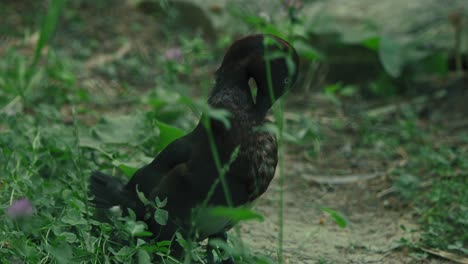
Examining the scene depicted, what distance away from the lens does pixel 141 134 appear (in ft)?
10.4

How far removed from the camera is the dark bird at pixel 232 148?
2.13 metres

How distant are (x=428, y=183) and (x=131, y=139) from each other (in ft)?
4.42

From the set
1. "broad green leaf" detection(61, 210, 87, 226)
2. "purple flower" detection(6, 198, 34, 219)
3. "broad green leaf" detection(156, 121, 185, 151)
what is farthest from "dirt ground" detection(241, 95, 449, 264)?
"purple flower" detection(6, 198, 34, 219)

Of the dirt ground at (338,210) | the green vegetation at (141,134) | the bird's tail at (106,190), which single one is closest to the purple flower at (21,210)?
the green vegetation at (141,134)

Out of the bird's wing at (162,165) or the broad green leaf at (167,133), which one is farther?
the broad green leaf at (167,133)

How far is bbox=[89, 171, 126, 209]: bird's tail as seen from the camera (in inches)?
97.1

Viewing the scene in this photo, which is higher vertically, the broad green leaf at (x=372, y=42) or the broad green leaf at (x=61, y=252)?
the broad green leaf at (x=61, y=252)

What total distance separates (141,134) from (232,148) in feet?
3.59

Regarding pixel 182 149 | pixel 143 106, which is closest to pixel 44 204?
pixel 182 149

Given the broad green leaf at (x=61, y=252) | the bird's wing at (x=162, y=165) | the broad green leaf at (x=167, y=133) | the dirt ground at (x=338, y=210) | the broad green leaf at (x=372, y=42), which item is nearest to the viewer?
the broad green leaf at (x=61, y=252)

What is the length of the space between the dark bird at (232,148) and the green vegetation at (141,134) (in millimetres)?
86

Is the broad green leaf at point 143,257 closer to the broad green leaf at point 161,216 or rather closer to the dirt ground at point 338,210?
the broad green leaf at point 161,216

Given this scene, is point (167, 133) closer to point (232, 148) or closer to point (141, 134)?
point (141, 134)

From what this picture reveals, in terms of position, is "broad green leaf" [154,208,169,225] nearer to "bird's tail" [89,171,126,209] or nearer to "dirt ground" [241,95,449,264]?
"bird's tail" [89,171,126,209]
